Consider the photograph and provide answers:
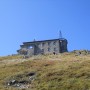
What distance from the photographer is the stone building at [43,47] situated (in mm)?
124312

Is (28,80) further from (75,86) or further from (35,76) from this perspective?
(75,86)

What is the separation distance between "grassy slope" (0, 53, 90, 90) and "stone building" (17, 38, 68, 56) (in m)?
39.1

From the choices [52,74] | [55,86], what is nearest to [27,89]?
[55,86]

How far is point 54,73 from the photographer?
69.2 metres

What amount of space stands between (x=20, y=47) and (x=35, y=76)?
204 ft

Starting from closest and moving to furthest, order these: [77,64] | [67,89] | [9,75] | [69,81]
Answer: [67,89] < [69,81] < [9,75] < [77,64]

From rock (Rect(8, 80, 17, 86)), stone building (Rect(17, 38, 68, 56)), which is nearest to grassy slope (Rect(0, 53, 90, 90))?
rock (Rect(8, 80, 17, 86))

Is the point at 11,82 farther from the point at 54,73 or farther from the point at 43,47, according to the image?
the point at 43,47

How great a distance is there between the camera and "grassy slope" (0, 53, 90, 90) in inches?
2384

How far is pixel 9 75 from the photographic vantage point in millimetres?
71375

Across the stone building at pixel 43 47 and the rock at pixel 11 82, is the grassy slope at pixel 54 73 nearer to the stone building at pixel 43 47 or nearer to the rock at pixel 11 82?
the rock at pixel 11 82

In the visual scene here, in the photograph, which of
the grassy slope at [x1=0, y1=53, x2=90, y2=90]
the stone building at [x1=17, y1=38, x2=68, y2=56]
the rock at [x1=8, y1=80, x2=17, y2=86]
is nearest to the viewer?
the grassy slope at [x1=0, y1=53, x2=90, y2=90]

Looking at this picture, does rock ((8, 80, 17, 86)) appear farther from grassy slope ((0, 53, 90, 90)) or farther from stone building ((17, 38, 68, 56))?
stone building ((17, 38, 68, 56))

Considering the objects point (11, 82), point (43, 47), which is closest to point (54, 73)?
point (11, 82)
